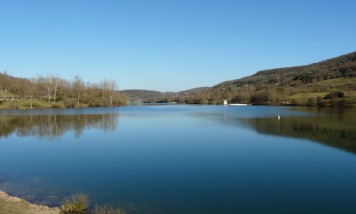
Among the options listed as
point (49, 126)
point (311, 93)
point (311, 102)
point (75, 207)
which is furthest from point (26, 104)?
point (311, 93)

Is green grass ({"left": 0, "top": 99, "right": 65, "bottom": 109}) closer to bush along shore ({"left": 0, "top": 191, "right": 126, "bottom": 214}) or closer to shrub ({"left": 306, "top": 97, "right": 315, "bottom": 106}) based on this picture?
shrub ({"left": 306, "top": 97, "right": 315, "bottom": 106})

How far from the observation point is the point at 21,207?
1088cm

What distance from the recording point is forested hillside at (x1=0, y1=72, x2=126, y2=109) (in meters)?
107

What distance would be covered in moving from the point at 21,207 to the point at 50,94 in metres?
117

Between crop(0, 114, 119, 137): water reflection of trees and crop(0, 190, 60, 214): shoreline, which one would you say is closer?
crop(0, 190, 60, 214): shoreline

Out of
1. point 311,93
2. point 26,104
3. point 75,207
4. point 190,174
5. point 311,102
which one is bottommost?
point 190,174

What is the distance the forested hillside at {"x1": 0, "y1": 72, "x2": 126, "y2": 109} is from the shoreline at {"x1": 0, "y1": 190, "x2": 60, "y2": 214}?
9718 centimetres

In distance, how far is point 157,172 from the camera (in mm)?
17391

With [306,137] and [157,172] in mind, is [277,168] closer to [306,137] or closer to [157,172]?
[157,172]

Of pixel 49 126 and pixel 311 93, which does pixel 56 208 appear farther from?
pixel 311 93

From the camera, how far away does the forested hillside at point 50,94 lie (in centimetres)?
10725

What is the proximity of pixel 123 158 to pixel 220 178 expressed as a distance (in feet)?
26.4

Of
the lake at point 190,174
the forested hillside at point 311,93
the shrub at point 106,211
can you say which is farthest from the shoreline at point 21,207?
the forested hillside at point 311,93

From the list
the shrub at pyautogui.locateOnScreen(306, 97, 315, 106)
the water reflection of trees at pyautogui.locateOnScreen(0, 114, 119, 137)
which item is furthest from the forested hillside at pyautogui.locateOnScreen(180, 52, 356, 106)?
the water reflection of trees at pyautogui.locateOnScreen(0, 114, 119, 137)
